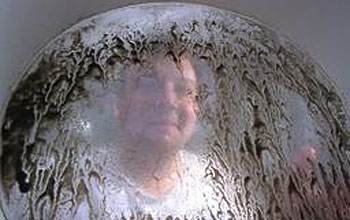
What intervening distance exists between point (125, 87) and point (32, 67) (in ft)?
0.46

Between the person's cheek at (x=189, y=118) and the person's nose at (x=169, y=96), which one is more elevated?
the person's nose at (x=169, y=96)

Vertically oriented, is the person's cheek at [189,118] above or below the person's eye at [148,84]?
below

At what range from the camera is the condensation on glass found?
0.68 meters

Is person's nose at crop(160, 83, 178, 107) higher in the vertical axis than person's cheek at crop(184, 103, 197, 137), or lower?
higher

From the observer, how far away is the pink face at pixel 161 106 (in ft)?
2.31

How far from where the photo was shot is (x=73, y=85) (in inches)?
28.6

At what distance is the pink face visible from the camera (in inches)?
27.7

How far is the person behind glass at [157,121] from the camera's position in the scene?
68cm

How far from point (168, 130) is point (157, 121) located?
2 centimetres

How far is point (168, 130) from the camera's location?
71 cm

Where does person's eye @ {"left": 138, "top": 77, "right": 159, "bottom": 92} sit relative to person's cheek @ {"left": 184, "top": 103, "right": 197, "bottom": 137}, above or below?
above

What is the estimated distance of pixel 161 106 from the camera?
28.0 inches

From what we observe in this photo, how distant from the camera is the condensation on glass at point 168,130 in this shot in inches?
26.7

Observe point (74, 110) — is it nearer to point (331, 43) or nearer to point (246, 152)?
point (246, 152)
